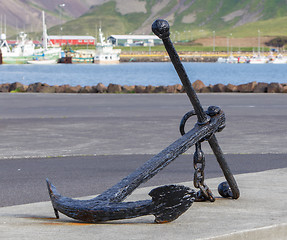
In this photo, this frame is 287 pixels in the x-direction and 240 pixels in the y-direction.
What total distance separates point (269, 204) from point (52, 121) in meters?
11.7

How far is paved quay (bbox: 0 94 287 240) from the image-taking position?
5.61 m

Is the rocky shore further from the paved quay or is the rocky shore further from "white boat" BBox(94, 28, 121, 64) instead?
"white boat" BBox(94, 28, 121, 64)

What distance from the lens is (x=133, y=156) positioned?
11.4 meters

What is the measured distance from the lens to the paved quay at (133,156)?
5.61 metres

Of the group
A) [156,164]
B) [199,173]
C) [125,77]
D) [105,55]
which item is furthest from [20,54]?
[156,164]

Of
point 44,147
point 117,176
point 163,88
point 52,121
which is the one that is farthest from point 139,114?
point 163,88

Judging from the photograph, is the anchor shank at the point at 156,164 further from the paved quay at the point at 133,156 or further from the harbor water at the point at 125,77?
the harbor water at the point at 125,77

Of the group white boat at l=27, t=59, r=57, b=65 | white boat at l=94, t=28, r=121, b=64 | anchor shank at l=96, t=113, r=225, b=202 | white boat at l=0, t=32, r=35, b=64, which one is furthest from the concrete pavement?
white boat at l=94, t=28, r=121, b=64

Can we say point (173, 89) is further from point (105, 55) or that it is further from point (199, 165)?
point (105, 55)

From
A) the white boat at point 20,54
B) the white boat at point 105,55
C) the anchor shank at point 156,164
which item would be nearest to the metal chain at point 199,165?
the anchor shank at point 156,164

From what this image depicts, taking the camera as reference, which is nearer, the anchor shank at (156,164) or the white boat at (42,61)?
the anchor shank at (156,164)

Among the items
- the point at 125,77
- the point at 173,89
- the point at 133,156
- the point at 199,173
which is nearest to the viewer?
the point at 199,173

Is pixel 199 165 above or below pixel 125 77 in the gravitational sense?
above

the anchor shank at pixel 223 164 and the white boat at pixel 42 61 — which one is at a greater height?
the anchor shank at pixel 223 164
